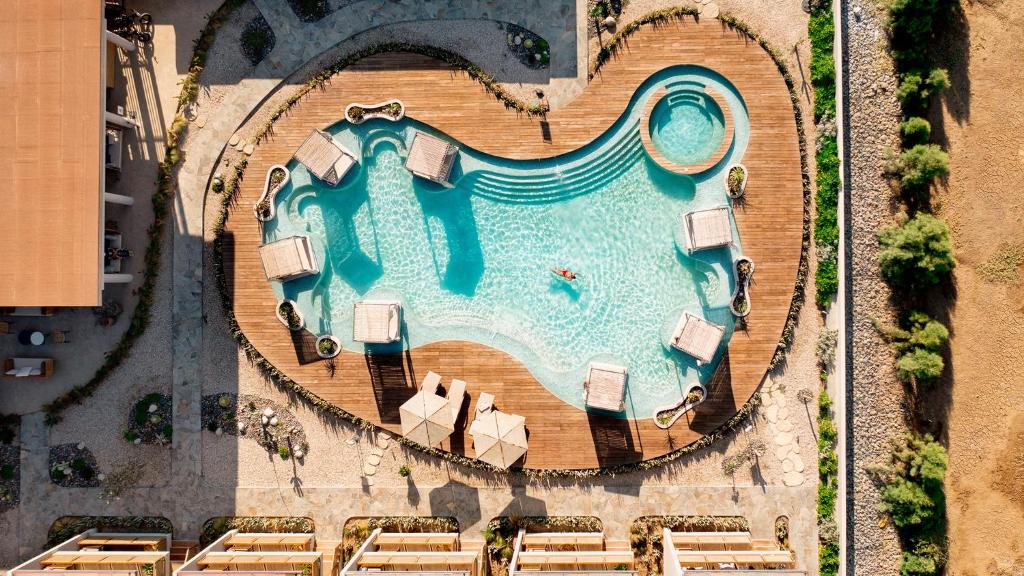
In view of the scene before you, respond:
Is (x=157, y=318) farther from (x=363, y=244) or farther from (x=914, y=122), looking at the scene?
(x=914, y=122)

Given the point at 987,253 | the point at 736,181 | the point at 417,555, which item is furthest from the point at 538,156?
the point at 987,253

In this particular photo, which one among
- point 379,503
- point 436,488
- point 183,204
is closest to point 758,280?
point 436,488

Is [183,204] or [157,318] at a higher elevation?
[183,204]

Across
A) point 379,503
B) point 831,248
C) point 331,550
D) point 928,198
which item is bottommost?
point 331,550

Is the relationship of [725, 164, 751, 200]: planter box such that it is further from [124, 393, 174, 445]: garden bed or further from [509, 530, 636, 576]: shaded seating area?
[124, 393, 174, 445]: garden bed

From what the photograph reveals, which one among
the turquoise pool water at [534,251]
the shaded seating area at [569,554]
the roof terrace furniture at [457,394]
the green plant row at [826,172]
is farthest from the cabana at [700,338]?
the roof terrace furniture at [457,394]

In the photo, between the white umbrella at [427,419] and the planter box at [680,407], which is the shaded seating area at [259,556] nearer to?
the white umbrella at [427,419]
